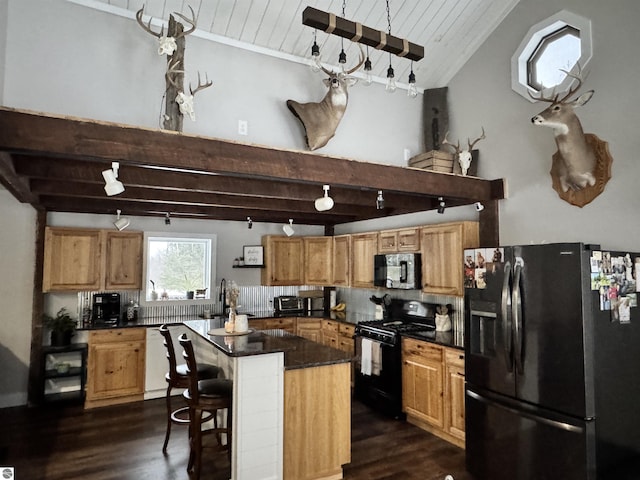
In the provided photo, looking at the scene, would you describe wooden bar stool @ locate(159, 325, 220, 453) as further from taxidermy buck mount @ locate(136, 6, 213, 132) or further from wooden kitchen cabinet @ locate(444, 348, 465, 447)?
wooden kitchen cabinet @ locate(444, 348, 465, 447)

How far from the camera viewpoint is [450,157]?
4211mm

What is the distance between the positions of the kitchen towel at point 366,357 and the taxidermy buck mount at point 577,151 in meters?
2.48

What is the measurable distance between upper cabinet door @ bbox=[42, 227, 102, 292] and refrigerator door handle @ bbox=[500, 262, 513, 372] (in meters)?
4.54

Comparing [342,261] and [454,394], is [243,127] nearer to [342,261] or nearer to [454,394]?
[342,261]

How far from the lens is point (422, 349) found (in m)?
4.12

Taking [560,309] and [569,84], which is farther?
[569,84]

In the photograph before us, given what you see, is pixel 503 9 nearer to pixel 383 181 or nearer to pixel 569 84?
pixel 569 84

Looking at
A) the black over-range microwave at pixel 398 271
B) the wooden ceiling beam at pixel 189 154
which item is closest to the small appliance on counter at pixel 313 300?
the black over-range microwave at pixel 398 271

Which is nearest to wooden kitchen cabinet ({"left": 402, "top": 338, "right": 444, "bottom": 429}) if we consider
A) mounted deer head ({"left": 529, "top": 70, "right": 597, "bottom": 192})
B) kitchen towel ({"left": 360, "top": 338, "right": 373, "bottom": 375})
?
kitchen towel ({"left": 360, "top": 338, "right": 373, "bottom": 375})

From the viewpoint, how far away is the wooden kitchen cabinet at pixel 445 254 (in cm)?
411

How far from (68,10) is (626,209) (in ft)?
15.1

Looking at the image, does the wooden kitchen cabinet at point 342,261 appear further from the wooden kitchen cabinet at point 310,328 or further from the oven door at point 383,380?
the oven door at point 383,380

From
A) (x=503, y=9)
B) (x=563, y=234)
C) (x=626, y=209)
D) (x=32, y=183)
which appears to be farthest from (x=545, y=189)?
(x=32, y=183)

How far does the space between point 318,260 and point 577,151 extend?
3.86 metres
